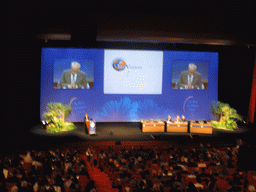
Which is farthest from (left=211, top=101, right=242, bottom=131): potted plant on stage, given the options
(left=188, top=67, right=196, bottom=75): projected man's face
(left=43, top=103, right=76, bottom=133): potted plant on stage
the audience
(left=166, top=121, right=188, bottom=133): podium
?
(left=43, top=103, right=76, bottom=133): potted plant on stage

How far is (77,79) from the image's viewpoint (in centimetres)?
1240

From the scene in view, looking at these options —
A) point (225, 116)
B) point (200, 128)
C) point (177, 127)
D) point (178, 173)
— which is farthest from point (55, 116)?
point (225, 116)

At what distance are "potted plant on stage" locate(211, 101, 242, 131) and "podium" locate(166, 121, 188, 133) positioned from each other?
1.97 meters

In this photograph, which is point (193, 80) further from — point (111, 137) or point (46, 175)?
point (46, 175)

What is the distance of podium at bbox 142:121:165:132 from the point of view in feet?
36.7

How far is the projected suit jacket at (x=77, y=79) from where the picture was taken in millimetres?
12297

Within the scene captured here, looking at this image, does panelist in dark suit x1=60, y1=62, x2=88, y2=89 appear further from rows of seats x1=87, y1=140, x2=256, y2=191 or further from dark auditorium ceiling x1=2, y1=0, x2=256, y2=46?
rows of seats x1=87, y1=140, x2=256, y2=191

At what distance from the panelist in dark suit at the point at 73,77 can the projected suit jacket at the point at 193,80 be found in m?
5.07

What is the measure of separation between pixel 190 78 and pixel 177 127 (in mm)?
3228

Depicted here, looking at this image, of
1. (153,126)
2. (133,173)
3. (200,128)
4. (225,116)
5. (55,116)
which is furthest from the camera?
(225,116)

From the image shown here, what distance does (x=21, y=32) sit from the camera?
8.40 metres

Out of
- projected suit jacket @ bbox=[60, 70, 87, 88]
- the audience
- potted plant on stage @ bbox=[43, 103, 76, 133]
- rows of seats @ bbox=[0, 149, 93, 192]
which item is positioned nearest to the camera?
rows of seats @ bbox=[0, 149, 93, 192]

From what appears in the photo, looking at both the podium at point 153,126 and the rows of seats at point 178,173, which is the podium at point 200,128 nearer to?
the podium at point 153,126

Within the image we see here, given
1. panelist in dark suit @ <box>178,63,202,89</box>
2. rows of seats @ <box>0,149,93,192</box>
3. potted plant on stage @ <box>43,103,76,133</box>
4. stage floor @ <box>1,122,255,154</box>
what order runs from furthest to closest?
1. panelist in dark suit @ <box>178,63,202,89</box>
2. potted plant on stage @ <box>43,103,76,133</box>
3. stage floor @ <box>1,122,255,154</box>
4. rows of seats @ <box>0,149,93,192</box>
